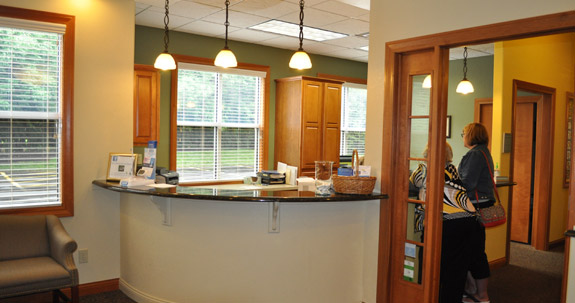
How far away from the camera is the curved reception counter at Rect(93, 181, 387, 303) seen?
3420 millimetres

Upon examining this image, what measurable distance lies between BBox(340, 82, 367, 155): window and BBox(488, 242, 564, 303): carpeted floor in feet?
10.7

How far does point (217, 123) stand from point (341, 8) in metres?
2.64

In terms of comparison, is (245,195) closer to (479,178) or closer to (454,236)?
(454,236)

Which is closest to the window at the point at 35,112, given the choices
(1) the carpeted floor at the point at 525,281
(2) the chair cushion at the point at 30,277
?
(2) the chair cushion at the point at 30,277

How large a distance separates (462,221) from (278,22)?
10.5ft

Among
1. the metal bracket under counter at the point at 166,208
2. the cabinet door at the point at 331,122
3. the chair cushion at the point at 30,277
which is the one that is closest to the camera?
the chair cushion at the point at 30,277

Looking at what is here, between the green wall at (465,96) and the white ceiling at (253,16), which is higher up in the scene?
the white ceiling at (253,16)

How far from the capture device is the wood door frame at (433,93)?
8.80 ft

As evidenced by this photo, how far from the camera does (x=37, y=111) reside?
3.90 metres

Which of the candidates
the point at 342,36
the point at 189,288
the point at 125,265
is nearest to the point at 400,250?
the point at 189,288

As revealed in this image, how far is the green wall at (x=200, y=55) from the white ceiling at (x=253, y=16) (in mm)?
120

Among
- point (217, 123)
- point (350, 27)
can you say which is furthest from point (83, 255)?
point (350, 27)

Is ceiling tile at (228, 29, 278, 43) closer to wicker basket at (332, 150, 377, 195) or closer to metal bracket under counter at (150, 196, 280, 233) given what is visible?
metal bracket under counter at (150, 196, 280, 233)

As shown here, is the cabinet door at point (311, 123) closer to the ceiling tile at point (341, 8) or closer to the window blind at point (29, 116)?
the ceiling tile at point (341, 8)
